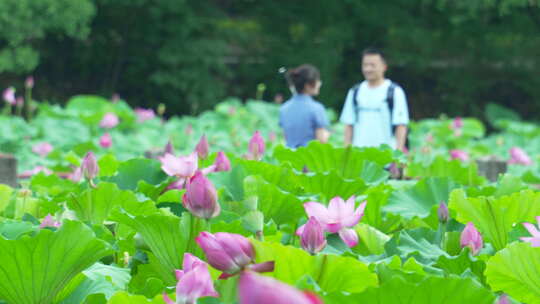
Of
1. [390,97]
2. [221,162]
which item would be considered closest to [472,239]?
[221,162]

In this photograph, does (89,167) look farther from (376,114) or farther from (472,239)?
(376,114)

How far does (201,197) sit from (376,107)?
3.20m

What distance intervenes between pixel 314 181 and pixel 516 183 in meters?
0.40

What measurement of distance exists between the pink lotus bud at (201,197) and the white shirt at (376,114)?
314cm

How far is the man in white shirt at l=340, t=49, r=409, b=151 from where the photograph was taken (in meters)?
4.32

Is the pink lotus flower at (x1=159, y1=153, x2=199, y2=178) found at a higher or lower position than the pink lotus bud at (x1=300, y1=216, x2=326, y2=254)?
higher

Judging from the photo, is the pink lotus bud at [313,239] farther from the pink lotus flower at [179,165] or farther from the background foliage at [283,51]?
the background foliage at [283,51]

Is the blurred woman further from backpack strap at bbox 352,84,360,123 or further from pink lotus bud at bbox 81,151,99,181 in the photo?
pink lotus bud at bbox 81,151,99,181

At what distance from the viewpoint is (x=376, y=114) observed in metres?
4.37

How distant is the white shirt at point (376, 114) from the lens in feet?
14.1

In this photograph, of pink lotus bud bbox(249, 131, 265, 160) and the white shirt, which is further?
the white shirt

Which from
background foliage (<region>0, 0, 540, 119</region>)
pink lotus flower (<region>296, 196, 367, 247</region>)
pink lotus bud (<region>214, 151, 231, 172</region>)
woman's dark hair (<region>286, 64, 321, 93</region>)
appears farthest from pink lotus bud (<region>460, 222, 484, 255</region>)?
background foliage (<region>0, 0, 540, 119</region>)

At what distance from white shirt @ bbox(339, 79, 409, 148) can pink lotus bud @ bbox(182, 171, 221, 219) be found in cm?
314

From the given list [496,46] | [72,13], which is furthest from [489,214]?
[496,46]
